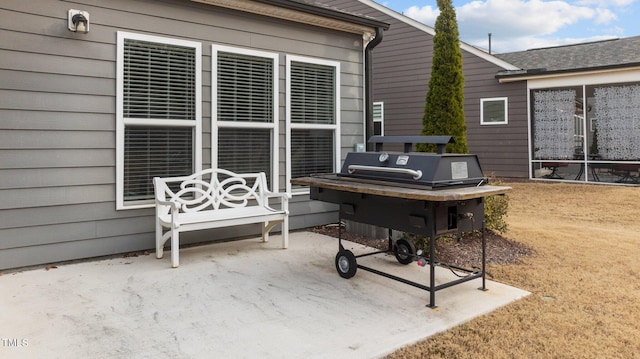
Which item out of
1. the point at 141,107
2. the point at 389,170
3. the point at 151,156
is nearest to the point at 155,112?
the point at 141,107

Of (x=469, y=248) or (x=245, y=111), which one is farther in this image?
(x=245, y=111)

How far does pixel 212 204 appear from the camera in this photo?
444 cm

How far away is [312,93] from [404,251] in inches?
98.7

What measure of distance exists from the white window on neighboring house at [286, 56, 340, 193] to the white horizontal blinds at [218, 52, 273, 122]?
296mm

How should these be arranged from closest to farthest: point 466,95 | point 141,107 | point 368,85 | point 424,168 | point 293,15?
point 424,168, point 141,107, point 293,15, point 368,85, point 466,95

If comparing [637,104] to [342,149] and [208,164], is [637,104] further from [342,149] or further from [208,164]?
[208,164]

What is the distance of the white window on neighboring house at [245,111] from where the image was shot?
4574mm

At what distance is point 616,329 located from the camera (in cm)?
253

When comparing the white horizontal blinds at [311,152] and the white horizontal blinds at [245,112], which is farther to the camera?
the white horizontal blinds at [311,152]

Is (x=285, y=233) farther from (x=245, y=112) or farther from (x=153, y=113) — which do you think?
(x=153, y=113)

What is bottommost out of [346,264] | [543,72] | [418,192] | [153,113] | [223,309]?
[223,309]

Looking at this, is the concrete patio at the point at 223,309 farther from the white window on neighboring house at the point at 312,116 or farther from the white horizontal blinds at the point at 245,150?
the white window on neighboring house at the point at 312,116

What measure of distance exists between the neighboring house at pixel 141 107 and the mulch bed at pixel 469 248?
0.98m

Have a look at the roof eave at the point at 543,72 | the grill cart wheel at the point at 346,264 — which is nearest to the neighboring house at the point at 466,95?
the roof eave at the point at 543,72
